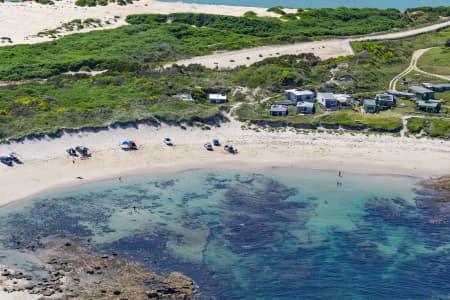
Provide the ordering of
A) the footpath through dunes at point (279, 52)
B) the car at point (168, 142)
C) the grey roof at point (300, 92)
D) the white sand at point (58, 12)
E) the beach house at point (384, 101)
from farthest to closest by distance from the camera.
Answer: the white sand at point (58, 12) < the footpath through dunes at point (279, 52) < the grey roof at point (300, 92) < the beach house at point (384, 101) < the car at point (168, 142)

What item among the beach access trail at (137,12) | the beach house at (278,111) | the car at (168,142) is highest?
the beach access trail at (137,12)

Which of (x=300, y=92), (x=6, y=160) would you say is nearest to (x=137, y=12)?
(x=300, y=92)

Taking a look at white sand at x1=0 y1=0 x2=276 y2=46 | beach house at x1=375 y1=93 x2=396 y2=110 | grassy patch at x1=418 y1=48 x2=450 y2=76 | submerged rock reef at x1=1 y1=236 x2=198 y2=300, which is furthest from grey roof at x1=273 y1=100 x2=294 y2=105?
white sand at x1=0 y1=0 x2=276 y2=46

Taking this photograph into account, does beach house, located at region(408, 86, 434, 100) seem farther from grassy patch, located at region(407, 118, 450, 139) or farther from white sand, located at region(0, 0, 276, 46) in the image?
white sand, located at region(0, 0, 276, 46)

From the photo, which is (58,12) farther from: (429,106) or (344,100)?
(429,106)

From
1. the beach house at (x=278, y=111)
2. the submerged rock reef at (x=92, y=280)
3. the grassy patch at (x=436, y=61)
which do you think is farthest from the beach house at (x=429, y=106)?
the submerged rock reef at (x=92, y=280)

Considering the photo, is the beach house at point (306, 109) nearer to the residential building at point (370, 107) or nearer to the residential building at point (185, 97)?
the residential building at point (370, 107)

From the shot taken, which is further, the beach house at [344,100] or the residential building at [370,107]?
the beach house at [344,100]

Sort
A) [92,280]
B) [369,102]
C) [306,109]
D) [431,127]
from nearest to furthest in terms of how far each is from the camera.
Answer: [92,280] < [431,127] < [306,109] < [369,102]
